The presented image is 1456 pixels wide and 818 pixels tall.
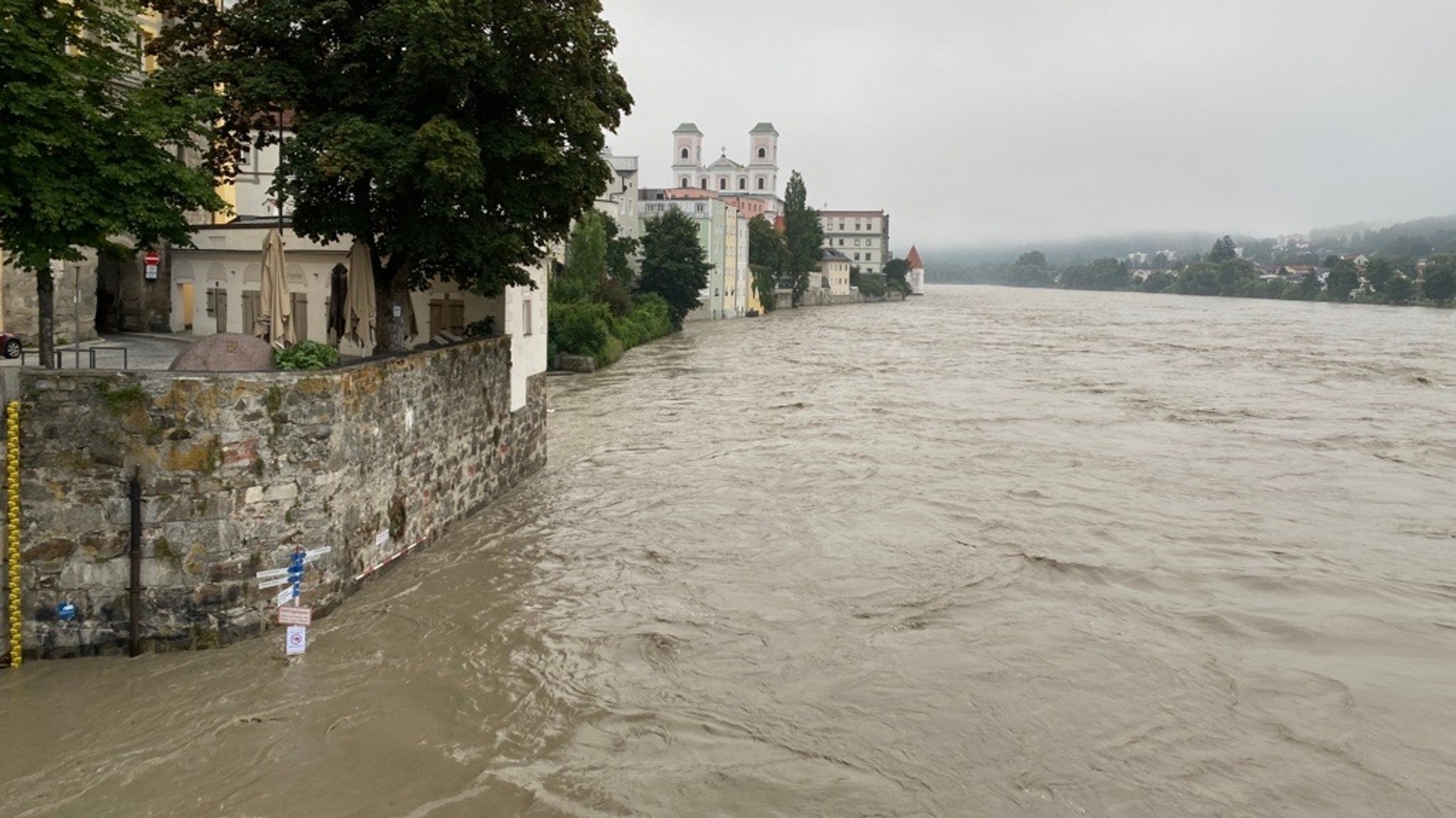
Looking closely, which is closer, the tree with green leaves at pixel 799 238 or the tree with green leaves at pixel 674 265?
the tree with green leaves at pixel 674 265

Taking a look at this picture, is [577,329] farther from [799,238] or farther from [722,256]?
[799,238]

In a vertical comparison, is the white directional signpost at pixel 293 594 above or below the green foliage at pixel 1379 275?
below

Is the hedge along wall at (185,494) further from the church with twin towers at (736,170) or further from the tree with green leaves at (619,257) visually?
the church with twin towers at (736,170)

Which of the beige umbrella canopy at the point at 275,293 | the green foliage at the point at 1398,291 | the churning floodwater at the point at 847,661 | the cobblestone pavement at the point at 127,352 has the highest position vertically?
the green foliage at the point at 1398,291

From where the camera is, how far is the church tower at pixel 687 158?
18462cm

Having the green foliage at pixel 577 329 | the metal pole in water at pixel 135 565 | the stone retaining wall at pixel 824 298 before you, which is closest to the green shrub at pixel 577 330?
the green foliage at pixel 577 329

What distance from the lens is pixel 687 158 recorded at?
186 metres

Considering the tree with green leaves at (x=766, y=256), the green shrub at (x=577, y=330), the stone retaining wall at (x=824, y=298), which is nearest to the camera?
the green shrub at (x=577, y=330)

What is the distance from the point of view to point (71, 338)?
80.9 feet

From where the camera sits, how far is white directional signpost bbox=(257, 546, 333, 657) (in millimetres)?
13414

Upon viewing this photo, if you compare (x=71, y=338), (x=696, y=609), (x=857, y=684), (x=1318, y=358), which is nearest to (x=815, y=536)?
(x=696, y=609)

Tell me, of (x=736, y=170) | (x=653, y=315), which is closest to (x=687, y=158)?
(x=736, y=170)

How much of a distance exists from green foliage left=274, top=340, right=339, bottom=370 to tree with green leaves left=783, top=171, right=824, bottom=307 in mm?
111635

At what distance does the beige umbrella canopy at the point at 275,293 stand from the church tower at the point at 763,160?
17879cm
